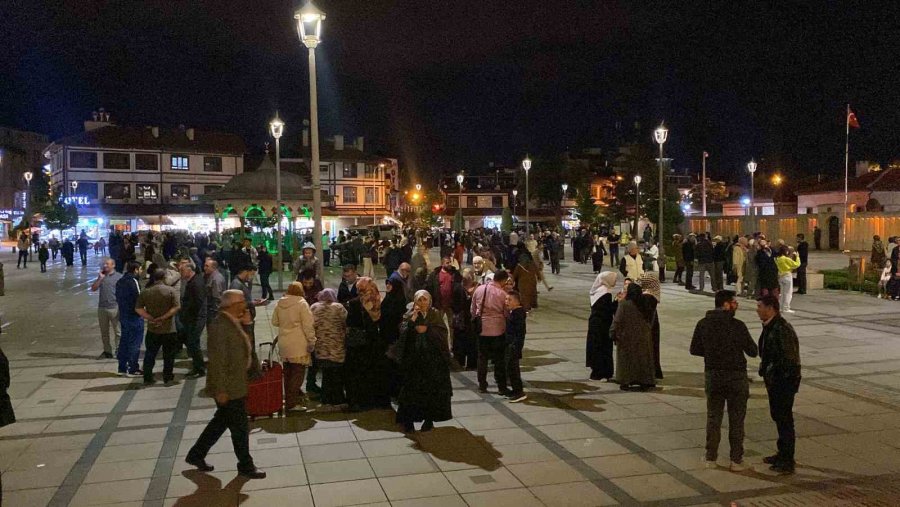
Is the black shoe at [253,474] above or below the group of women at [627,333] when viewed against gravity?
below

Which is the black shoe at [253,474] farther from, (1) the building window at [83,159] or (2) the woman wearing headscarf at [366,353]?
(1) the building window at [83,159]

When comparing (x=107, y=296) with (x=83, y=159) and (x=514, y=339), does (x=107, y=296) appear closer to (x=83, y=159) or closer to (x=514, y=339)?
(x=514, y=339)

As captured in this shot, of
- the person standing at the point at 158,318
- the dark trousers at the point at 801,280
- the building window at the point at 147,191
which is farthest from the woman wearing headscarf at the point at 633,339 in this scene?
the building window at the point at 147,191

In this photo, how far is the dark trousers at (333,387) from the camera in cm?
794

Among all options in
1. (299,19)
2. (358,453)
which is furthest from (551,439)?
(299,19)

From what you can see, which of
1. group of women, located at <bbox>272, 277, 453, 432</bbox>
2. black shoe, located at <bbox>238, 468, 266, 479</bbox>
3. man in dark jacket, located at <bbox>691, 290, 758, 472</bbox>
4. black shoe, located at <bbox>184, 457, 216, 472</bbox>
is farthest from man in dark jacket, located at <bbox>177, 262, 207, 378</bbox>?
man in dark jacket, located at <bbox>691, 290, 758, 472</bbox>

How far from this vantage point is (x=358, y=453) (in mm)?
6453

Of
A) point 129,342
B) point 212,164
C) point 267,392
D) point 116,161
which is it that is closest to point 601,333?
point 267,392

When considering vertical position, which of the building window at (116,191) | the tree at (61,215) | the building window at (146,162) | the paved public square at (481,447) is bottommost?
the paved public square at (481,447)

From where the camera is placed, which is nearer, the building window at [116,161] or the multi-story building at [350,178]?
the building window at [116,161]

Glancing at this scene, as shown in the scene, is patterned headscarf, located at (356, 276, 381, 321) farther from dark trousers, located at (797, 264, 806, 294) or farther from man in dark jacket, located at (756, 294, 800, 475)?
dark trousers, located at (797, 264, 806, 294)

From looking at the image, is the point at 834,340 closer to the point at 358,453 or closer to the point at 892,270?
the point at 892,270

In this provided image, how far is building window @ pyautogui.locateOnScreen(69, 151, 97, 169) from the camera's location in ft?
194

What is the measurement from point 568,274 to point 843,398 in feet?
61.7
